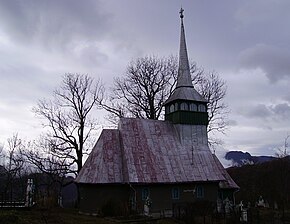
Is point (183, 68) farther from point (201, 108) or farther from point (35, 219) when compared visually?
point (35, 219)

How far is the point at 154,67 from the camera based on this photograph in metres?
33.7

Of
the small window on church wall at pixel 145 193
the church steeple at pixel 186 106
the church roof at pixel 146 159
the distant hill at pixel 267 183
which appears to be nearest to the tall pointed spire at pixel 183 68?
the church steeple at pixel 186 106

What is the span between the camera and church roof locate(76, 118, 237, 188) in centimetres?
2230

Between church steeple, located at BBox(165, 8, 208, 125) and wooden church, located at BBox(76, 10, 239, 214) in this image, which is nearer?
wooden church, located at BBox(76, 10, 239, 214)

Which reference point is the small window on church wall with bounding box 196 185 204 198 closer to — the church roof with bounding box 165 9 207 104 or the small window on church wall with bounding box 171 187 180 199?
the small window on church wall with bounding box 171 187 180 199

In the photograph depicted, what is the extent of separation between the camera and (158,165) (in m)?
23.5

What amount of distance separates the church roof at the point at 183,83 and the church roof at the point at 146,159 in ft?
8.25

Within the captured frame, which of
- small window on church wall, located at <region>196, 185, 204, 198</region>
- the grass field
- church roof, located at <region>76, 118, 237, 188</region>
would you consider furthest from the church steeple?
the grass field

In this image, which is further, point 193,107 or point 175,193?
point 193,107

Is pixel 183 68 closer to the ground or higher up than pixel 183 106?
higher up

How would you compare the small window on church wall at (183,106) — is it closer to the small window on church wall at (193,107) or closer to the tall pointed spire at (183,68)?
the small window on church wall at (193,107)

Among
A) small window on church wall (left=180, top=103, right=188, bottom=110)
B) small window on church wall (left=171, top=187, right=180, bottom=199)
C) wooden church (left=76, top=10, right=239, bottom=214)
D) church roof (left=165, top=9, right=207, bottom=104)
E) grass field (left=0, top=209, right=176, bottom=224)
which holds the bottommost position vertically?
grass field (left=0, top=209, right=176, bottom=224)

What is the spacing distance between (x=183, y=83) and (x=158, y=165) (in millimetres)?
7992

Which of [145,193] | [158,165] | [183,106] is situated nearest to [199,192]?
[158,165]
